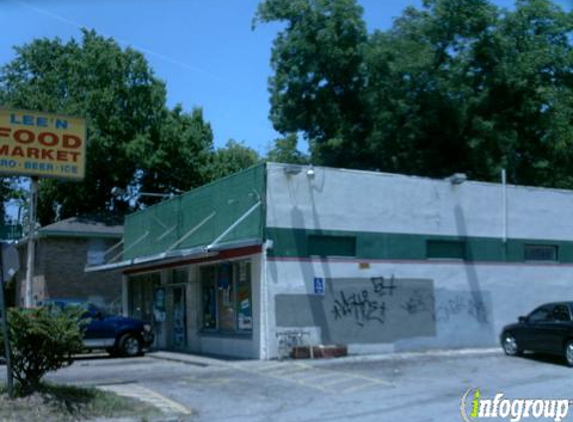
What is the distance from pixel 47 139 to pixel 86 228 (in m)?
20.9

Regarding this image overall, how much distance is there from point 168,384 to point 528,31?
22751 mm

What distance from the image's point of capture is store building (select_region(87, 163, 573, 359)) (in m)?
20.8

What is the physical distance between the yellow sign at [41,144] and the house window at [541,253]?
1525cm

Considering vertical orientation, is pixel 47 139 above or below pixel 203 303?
above

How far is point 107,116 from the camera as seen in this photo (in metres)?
39.0

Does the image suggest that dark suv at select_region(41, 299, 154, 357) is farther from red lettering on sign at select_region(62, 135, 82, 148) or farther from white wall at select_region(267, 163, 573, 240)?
red lettering on sign at select_region(62, 135, 82, 148)

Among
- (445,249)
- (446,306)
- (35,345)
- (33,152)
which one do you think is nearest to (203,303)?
(446,306)

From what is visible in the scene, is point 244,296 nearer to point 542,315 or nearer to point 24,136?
point 542,315

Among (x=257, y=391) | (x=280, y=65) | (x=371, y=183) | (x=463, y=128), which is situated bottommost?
(x=257, y=391)

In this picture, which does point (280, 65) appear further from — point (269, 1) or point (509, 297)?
point (509, 297)

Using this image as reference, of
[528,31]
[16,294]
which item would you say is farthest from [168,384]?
[16,294]

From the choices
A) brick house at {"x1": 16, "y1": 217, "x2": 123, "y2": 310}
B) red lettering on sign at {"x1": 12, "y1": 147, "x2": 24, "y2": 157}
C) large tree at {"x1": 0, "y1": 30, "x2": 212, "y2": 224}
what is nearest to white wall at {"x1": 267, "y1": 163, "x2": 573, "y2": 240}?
red lettering on sign at {"x1": 12, "y1": 147, "x2": 24, "y2": 157}

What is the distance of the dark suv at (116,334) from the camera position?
2378 centimetres

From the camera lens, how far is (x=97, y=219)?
3816cm
